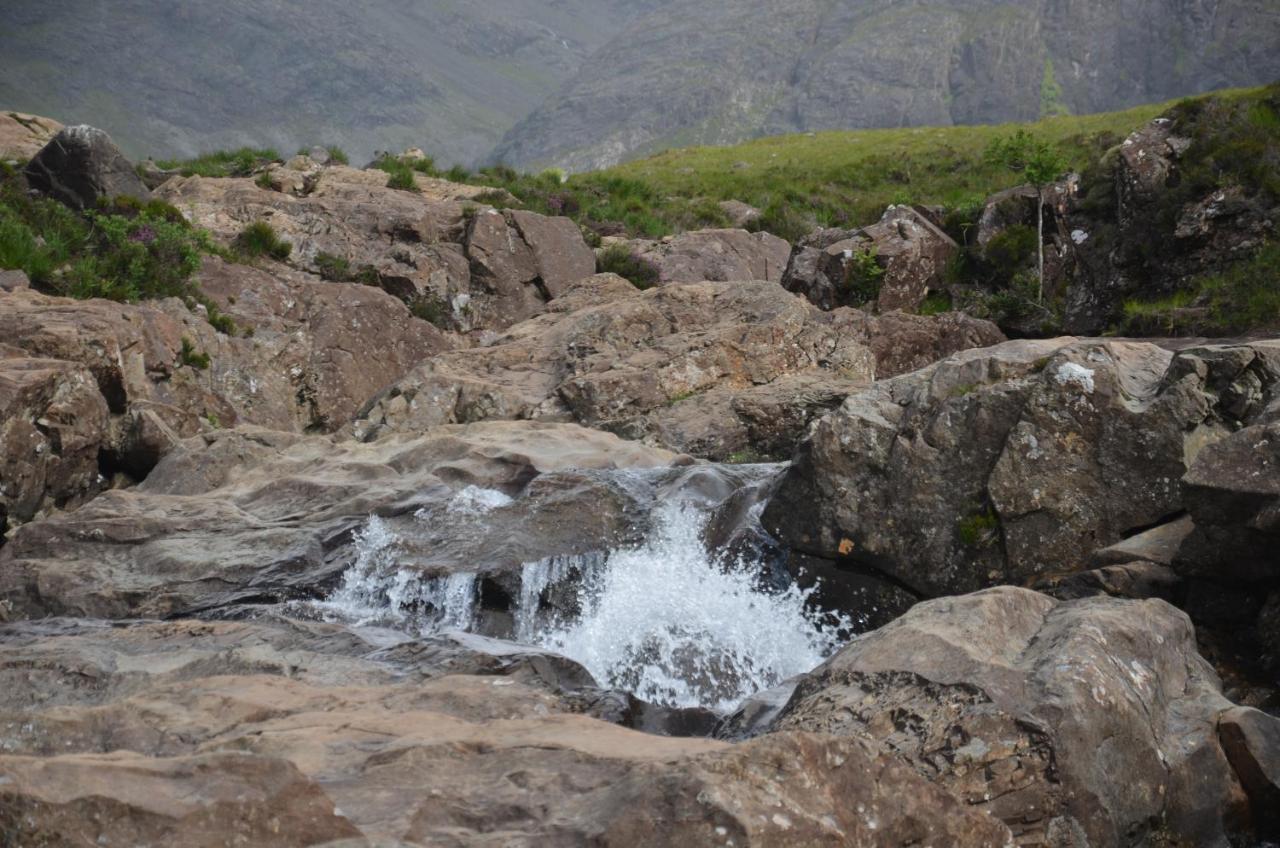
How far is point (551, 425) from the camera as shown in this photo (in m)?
15.7

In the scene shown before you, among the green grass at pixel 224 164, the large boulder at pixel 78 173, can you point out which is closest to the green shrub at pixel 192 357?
the large boulder at pixel 78 173

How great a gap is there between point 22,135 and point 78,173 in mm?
7011

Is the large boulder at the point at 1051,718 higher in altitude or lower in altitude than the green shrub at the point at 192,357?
higher

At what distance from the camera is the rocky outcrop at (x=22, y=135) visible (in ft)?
87.5

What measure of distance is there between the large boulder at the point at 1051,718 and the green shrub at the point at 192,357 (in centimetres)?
1521

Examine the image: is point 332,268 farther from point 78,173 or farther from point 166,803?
point 166,803

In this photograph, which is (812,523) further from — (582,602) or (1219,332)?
(1219,332)

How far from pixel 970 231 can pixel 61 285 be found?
20335 millimetres

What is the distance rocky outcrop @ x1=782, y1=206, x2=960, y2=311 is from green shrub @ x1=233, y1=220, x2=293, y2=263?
11.8 m

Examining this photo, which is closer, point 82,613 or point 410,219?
point 82,613

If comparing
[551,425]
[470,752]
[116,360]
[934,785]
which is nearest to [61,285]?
[116,360]

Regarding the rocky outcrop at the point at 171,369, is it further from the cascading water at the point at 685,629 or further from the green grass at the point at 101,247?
the cascading water at the point at 685,629

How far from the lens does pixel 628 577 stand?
1119 cm

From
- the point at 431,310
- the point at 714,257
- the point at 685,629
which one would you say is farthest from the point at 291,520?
the point at 714,257
